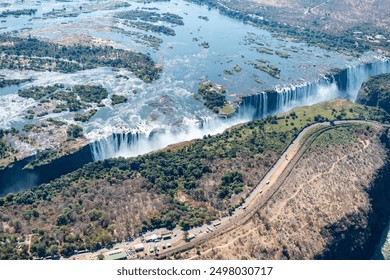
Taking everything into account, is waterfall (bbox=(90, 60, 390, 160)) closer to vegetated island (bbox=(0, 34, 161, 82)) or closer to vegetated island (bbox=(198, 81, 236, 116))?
vegetated island (bbox=(198, 81, 236, 116))

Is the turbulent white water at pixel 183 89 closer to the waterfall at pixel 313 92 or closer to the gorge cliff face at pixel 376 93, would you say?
the waterfall at pixel 313 92

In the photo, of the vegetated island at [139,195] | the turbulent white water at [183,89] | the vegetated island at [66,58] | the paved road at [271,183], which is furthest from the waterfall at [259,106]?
the vegetated island at [66,58]

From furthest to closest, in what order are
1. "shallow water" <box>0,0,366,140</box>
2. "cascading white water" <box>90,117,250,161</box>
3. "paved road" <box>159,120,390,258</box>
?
"shallow water" <box>0,0,366,140</box> < "cascading white water" <box>90,117,250,161</box> < "paved road" <box>159,120,390,258</box>

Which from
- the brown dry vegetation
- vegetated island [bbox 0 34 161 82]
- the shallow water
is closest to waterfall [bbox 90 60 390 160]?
the shallow water

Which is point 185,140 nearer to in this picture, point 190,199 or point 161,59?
point 190,199

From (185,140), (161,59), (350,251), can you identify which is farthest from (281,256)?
(161,59)

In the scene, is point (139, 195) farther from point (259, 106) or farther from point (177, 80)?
point (177, 80)
